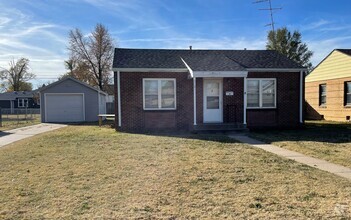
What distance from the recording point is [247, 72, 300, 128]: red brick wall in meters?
14.7

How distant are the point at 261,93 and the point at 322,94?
29.3 ft

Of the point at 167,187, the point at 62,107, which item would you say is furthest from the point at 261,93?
the point at 62,107

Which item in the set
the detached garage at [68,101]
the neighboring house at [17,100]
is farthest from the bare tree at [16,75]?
the detached garage at [68,101]

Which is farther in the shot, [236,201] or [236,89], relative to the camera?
[236,89]

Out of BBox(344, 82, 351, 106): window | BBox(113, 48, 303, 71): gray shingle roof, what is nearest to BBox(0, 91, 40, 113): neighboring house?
BBox(113, 48, 303, 71): gray shingle roof

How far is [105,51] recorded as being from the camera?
38.9 m

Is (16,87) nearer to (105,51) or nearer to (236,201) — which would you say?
(105,51)

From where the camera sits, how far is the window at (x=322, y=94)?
2072 centimetres

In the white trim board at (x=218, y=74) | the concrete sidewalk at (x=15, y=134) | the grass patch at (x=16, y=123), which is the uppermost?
the white trim board at (x=218, y=74)

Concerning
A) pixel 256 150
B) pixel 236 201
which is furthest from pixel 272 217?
pixel 256 150

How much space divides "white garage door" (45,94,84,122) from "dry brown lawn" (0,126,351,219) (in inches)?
661

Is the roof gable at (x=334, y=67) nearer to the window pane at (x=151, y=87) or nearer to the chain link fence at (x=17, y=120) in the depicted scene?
the window pane at (x=151, y=87)

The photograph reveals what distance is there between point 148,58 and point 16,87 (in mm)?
58700

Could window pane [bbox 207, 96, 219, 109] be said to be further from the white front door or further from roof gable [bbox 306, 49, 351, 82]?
roof gable [bbox 306, 49, 351, 82]
